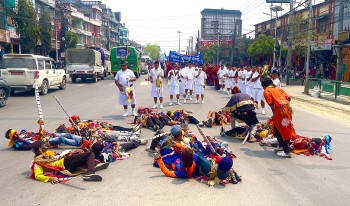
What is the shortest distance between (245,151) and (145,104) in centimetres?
801

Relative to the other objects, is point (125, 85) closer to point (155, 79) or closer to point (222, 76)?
point (155, 79)

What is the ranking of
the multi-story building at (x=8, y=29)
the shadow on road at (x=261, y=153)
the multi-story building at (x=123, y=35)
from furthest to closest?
1. the multi-story building at (x=123, y=35)
2. the multi-story building at (x=8, y=29)
3. the shadow on road at (x=261, y=153)

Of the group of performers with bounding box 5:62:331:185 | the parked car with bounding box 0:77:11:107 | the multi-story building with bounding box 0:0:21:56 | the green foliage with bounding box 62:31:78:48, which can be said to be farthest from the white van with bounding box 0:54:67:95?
the green foliage with bounding box 62:31:78:48

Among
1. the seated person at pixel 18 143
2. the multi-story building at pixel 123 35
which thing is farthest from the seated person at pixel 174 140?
the multi-story building at pixel 123 35

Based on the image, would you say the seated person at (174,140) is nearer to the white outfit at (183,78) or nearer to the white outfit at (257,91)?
the white outfit at (257,91)

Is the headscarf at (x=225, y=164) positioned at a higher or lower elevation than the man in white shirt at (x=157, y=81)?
lower

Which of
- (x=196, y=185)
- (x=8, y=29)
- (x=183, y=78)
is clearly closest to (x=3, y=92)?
(x=183, y=78)

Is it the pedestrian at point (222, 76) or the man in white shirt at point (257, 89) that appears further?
the pedestrian at point (222, 76)

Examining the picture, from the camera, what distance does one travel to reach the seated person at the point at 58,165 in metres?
5.45

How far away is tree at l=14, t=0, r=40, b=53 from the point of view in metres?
32.7

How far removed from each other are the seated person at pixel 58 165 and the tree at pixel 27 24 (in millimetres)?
30869

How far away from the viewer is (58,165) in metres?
5.57

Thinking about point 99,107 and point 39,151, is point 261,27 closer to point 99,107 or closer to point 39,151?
point 99,107

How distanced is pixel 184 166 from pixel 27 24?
32.6 metres
